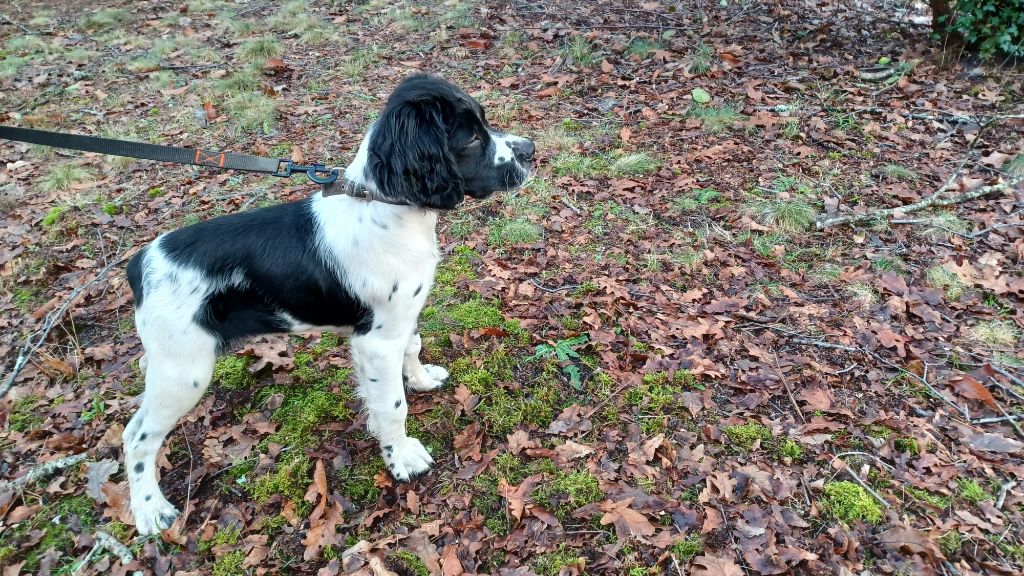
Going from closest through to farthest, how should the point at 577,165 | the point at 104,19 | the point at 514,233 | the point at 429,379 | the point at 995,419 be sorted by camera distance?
1. the point at 995,419
2. the point at 429,379
3. the point at 514,233
4. the point at 577,165
5. the point at 104,19

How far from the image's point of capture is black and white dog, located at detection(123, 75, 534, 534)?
9.75ft

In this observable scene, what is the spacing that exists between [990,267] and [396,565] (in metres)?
5.20

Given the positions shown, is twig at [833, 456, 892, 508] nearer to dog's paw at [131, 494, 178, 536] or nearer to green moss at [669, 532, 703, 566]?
green moss at [669, 532, 703, 566]

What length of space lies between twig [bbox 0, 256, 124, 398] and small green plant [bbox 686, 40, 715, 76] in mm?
7540

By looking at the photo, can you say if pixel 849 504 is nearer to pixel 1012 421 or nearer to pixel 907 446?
pixel 907 446

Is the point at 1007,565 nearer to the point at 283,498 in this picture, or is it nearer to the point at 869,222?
the point at 869,222

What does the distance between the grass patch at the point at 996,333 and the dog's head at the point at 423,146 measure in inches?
153

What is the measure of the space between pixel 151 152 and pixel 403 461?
7.67ft

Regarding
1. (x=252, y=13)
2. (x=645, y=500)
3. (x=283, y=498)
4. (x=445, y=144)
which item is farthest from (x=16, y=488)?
(x=252, y=13)

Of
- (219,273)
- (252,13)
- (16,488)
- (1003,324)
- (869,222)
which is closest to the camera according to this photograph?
(219,273)

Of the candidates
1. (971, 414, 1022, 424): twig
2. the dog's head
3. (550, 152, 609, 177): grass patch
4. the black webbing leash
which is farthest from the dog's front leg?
(550, 152, 609, 177): grass patch

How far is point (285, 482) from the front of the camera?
3.54 m

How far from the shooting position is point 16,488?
137 inches

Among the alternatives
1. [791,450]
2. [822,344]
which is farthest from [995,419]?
[791,450]
